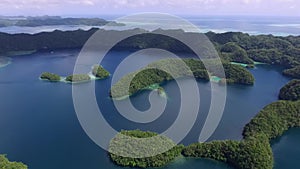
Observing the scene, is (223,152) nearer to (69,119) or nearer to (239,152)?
(239,152)

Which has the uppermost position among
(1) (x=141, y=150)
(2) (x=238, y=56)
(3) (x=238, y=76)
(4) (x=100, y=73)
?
(2) (x=238, y=56)

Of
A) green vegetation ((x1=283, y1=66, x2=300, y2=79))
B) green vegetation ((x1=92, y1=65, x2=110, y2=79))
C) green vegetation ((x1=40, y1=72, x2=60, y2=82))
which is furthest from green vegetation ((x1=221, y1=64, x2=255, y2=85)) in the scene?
green vegetation ((x1=40, y1=72, x2=60, y2=82))

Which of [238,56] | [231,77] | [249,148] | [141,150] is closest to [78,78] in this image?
[231,77]

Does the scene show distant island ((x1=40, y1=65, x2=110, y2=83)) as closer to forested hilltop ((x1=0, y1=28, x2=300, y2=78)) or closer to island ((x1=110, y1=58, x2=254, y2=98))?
island ((x1=110, y1=58, x2=254, y2=98))

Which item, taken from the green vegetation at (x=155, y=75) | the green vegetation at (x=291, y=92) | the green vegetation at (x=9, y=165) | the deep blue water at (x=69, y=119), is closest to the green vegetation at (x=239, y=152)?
the deep blue water at (x=69, y=119)

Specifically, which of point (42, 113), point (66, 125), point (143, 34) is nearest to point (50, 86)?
point (42, 113)

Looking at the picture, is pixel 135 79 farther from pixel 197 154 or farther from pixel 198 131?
pixel 197 154

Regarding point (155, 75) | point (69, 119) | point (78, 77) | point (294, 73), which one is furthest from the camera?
point (294, 73)

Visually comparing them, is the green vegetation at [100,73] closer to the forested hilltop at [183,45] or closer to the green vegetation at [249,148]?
the green vegetation at [249,148]
